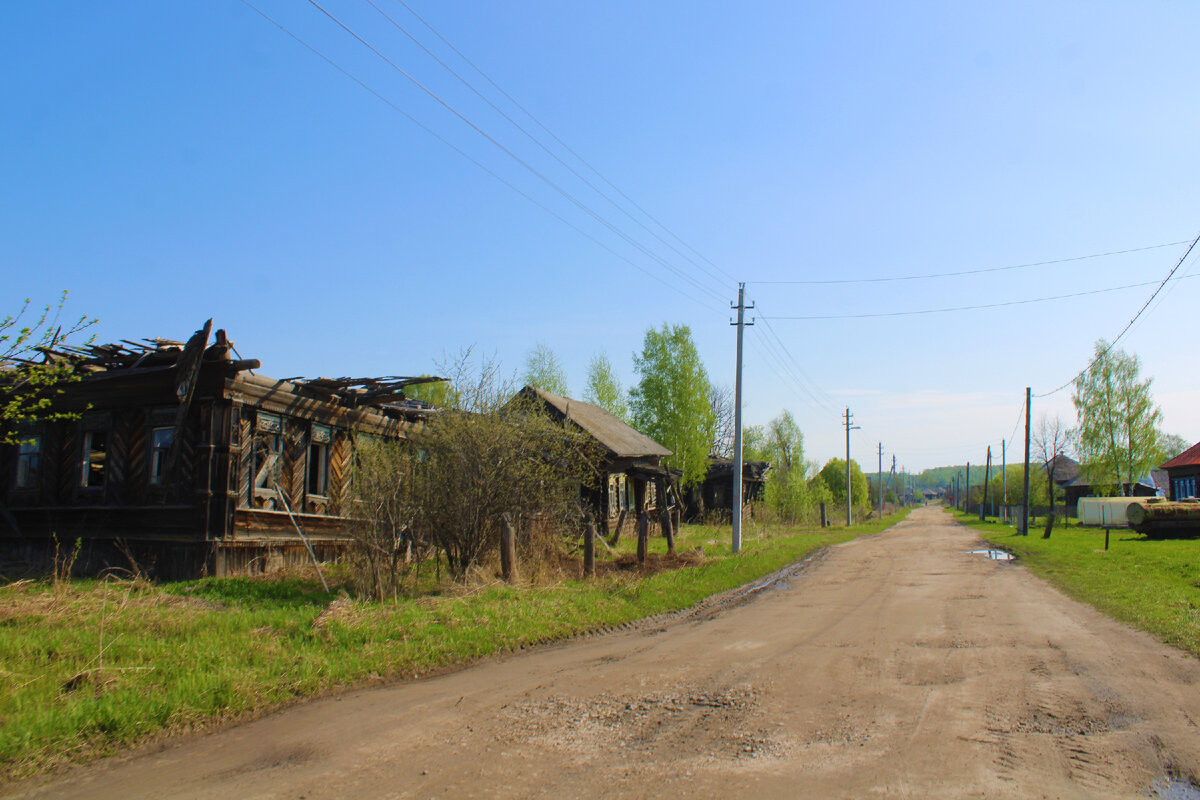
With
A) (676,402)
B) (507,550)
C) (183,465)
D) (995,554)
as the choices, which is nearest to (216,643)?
(507,550)

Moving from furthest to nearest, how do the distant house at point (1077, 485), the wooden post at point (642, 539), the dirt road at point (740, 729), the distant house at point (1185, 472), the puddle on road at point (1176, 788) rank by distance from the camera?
the distant house at point (1077, 485), the distant house at point (1185, 472), the wooden post at point (642, 539), the dirt road at point (740, 729), the puddle on road at point (1176, 788)

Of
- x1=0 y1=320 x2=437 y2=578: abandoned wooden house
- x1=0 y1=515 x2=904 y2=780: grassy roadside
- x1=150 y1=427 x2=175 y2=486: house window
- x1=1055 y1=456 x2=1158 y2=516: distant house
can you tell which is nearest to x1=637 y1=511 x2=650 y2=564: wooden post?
x1=0 y1=515 x2=904 y2=780: grassy roadside

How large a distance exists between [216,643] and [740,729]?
5674 millimetres

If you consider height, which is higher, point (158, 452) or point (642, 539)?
point (158, 452)

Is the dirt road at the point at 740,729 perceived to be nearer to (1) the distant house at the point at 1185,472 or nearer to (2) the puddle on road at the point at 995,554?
(2) the puddle on road at the point at 995,554

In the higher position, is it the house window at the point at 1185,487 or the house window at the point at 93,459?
the house window at the point at 93,459

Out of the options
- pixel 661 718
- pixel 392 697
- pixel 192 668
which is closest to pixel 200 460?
pixel 192 668

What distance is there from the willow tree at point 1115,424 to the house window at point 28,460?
57.6 meters

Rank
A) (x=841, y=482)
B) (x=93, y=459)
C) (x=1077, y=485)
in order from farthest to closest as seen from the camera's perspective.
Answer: (x=841, y=482)
(x=1077, y=485)
(x=93, y=459)

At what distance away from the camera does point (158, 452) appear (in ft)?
49.7

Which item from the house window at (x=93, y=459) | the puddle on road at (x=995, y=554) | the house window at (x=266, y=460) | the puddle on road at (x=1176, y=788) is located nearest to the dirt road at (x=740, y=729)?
the puddle on road at (x=1176, y=788)

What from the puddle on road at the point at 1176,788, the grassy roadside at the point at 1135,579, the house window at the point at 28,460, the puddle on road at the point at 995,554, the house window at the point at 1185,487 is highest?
the house window at the point at 28,460

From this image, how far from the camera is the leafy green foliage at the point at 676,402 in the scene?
4109 cm

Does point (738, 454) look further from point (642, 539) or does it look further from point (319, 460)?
point (319, 460)
